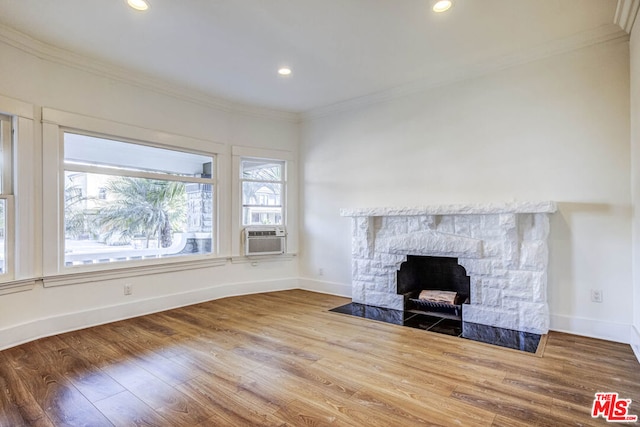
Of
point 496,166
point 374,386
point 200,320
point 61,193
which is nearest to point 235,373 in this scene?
point 374,386

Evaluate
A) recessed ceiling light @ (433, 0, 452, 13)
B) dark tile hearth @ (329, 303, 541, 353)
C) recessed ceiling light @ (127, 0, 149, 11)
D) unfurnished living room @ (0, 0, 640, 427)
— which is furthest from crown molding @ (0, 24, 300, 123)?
dark tile hearth @ (329, 303, 541, 353)

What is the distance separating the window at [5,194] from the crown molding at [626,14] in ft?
17.6

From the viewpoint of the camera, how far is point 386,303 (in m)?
4.16

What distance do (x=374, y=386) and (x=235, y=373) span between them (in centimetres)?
102

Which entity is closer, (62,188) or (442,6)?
(442,6)

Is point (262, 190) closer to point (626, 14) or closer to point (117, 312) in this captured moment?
point (117, 312)

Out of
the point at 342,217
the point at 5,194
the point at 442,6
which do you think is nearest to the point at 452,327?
the point at 342,217

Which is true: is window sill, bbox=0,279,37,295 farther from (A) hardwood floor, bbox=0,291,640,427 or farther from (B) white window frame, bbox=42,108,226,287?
(A) hardwood floor, bbox=0,291,640,427

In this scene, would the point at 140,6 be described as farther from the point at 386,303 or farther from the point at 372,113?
the point at 386,303

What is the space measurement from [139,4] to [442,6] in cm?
242

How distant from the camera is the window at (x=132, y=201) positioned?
11.6ft

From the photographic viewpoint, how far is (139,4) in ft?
8.57

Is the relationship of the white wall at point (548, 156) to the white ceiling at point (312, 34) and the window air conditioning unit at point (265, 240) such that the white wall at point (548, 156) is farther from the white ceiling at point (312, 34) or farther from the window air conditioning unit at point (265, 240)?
the window air conditioning unit at point (265, 240)

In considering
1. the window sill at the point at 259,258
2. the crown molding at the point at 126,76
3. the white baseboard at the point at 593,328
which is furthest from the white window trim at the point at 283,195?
the white baseboard at the point at 593,328
